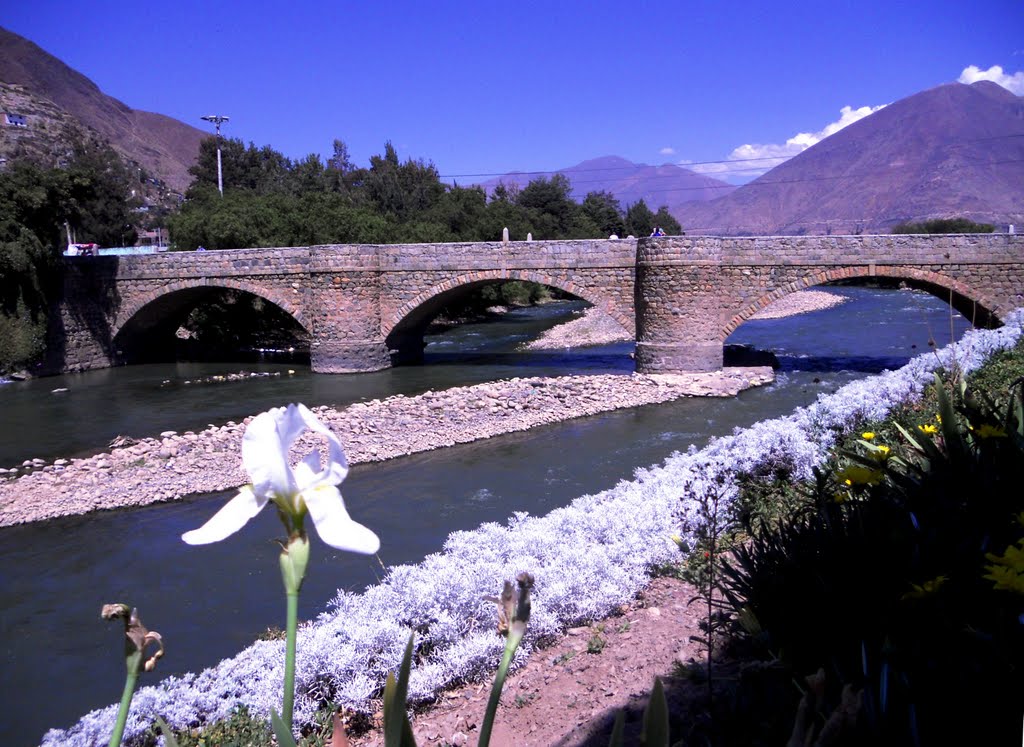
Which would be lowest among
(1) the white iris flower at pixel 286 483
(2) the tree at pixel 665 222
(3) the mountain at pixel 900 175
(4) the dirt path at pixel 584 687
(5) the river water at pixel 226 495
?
(5) the river water at pixel 226 495

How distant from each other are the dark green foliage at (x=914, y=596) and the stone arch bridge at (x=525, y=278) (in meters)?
13.1

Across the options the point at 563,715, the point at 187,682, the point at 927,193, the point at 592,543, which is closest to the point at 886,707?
the point at 563,715

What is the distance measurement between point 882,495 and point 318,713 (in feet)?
8.27

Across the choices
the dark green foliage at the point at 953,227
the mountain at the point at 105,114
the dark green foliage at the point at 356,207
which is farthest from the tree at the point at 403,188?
the mountain at the point at 105,114

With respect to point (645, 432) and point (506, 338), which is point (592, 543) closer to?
point (645, 432)

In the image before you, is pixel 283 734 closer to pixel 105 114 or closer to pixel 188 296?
pixel 188 296

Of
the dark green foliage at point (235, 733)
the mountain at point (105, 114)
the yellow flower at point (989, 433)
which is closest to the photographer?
the yellow flower at point (989, 433)

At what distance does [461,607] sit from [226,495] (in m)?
6.84

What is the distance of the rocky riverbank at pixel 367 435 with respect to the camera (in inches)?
394

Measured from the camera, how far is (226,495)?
10109mm

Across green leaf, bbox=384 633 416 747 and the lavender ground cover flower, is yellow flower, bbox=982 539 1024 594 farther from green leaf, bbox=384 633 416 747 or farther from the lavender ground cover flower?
the lavender ground cover flower

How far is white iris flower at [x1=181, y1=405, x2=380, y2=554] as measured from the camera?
1052mm

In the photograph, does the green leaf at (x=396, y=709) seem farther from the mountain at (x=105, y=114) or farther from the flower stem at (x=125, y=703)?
the mountain at (x=105, y=114)

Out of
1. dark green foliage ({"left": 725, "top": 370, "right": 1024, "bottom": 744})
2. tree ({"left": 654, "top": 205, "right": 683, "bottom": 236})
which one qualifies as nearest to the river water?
dark green foliage ({"left": 725, "top": 370, "right": 1024, "bottom": 744})
